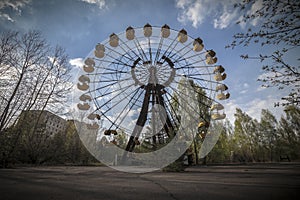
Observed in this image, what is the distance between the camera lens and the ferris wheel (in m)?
10.5

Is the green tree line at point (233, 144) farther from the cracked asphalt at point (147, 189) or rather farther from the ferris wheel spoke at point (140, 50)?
the ferris wheel spoke at point (140, 50)

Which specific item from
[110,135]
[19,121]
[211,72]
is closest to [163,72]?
[211,72]

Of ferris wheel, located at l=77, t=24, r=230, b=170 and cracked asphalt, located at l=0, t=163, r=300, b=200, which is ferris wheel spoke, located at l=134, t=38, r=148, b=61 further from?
cracked asphalt, located at l=0, t=163, r=300, b=200

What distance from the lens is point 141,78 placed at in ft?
37.9

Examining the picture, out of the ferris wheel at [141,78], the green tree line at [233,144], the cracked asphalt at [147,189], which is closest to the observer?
the cracked asphalt at [147,189]

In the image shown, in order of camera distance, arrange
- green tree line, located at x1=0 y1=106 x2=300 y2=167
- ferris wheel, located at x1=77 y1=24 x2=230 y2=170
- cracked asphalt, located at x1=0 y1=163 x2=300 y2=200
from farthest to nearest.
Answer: green tree line, located at x1=0 y1=106 x2=300 y2=167 < ferris wheel, located at x1=77 y1=24 x2=230 y2=170 < cracked asphalt, located at x1=0 y1=163 x2=300 y2=200

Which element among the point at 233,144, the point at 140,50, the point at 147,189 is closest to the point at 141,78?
the point at 140,50

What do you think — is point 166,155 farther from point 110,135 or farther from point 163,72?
point 163,72

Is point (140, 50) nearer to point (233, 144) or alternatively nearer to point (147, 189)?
point (147, 189)

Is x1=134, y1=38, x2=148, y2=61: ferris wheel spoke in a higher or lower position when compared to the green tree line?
higher

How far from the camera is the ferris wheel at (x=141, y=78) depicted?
10484 mm

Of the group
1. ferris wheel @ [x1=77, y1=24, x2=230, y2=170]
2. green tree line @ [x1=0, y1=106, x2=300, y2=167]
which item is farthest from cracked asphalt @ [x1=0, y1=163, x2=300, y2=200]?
green tree line @ [x1=0, y1=106, x2=300, y2=167]

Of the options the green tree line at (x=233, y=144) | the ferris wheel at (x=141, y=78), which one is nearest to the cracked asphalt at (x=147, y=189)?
the ferris wheel at (x=141, y=78)

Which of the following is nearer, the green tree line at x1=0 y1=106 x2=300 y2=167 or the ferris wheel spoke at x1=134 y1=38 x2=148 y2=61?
the ferris wheel spoke at x1=134 y1=38 x2=148 y2=61
